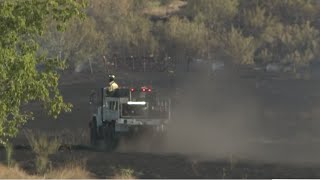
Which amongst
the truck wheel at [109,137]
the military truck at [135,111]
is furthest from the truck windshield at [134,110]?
the truck wheel at [109,137]

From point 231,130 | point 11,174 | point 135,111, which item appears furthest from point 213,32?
point 11,174

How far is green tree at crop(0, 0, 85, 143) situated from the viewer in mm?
13492

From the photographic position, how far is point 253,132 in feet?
108

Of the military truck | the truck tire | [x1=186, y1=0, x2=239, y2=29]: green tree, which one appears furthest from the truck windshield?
[x1=186, y1=0, x2=239, y2=29]: green tree

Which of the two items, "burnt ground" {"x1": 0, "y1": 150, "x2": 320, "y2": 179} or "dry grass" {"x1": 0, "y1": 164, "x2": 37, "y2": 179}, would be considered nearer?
"dry grass" {"x1": 0, "y1": 164, "x2": 37, "y2": 179}

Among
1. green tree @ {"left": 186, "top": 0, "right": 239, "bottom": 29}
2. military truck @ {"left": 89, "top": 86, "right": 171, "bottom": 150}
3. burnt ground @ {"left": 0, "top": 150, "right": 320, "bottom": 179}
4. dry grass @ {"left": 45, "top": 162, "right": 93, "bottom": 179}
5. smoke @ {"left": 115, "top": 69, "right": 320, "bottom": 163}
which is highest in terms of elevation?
green tree @ {"left": 186, "top": 0, "right": 239, "bottom": 29}

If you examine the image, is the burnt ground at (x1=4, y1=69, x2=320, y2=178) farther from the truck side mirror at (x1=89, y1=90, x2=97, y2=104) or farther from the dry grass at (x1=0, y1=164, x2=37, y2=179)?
the truck side mirror at (x1=89, y1=90, x2=97, y2=104)

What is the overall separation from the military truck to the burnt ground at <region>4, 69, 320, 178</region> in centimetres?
101

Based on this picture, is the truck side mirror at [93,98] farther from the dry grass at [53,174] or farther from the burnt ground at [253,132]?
the dry grass at [53,174]

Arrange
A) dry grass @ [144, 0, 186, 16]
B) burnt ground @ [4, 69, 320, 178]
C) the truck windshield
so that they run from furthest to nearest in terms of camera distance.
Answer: dry grass @ [144, 0, 186, 16] < the truck windshield < burnt ground @ [4, 69, 320, 178]

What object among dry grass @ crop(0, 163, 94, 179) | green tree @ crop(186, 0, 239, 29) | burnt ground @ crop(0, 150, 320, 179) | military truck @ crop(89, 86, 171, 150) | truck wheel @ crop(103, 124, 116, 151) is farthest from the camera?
green tree @ crop(186, 0, 239, 29)

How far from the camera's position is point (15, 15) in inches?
537

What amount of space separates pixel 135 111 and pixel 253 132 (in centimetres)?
920

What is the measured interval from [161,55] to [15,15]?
65.3 meters
